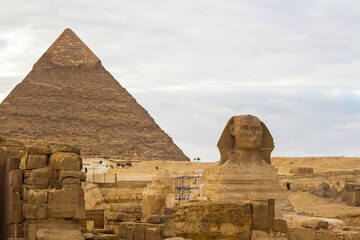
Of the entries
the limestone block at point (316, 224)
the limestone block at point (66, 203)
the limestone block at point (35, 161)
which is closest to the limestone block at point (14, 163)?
the limestone block at point (35, 161)

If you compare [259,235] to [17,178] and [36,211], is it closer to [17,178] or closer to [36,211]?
[36,211]

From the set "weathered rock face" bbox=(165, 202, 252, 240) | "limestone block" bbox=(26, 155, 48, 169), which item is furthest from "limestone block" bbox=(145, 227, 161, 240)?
"weathered rock face" bbox=(165, 202, 252, 240)

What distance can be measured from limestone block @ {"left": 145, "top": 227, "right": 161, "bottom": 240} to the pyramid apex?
17690 centimetres

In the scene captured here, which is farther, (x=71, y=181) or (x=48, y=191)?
(x=71, y=181)

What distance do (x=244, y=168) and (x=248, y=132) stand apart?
603mm

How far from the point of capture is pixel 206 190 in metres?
12.7

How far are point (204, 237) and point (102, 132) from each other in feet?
581

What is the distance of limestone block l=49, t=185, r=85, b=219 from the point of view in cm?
580

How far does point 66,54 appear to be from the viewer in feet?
600

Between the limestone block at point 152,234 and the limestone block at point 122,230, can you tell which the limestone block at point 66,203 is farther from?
the limestone block at point 122,230

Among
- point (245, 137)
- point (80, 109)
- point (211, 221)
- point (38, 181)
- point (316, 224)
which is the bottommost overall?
point (316, 224)

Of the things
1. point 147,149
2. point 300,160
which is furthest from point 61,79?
point 300,160

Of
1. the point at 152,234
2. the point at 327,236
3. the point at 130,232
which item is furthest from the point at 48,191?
the point at 327,236

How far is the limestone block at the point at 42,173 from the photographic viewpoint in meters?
6.04
